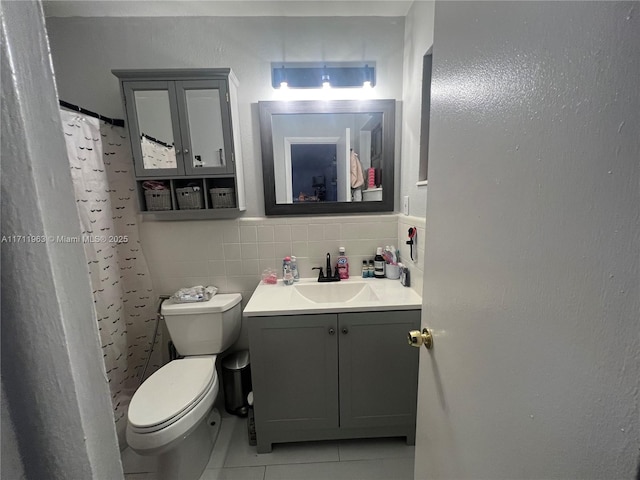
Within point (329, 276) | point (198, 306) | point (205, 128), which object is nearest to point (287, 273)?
point (329, 276)

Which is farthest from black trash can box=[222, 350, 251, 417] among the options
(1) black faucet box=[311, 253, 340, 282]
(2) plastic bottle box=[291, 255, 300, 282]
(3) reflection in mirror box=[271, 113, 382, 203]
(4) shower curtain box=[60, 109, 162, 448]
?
(3) reflection in mirror box=[271, 113, 382, 203]

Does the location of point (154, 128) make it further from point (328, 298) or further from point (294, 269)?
point (328, 298)

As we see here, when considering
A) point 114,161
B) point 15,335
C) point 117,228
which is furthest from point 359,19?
point 15,335

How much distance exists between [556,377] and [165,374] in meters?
1.54

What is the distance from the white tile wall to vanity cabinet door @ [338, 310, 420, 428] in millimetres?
490

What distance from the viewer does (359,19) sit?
1590 mm

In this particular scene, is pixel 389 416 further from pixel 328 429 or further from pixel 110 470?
pixel 110 470

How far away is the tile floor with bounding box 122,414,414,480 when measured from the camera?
1331 mm

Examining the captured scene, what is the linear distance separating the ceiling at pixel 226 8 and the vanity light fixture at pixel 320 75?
25 cm

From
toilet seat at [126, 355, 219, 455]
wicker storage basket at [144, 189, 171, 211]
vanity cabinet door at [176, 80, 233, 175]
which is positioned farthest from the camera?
wicker storage basket at [144, 189, 171, 211]

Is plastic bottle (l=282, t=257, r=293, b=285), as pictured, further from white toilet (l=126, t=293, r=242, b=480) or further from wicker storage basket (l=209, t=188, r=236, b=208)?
wicker storage basket (l=209, t=188, r=236, b=208)

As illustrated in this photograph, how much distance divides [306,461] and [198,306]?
3.22ft

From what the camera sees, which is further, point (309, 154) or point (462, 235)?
point (309, 154)

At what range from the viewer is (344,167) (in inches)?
68.2
